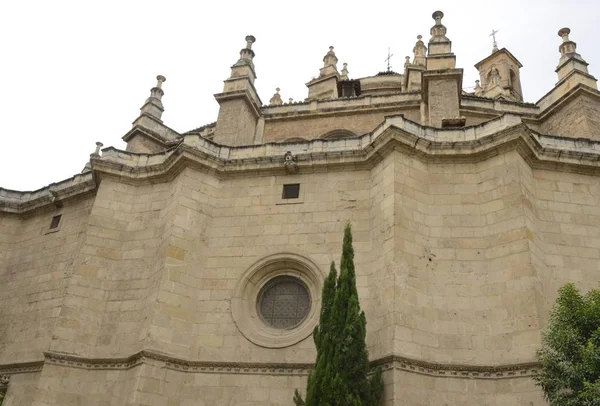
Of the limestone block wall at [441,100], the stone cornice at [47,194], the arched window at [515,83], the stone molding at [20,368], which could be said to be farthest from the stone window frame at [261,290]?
the arched window at [515,83]

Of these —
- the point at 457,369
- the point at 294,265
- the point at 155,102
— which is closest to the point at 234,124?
the point at 155,102

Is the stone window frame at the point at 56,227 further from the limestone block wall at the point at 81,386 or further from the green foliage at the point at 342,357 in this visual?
the green foliage at the point at 342,357

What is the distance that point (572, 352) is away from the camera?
29.5 feet

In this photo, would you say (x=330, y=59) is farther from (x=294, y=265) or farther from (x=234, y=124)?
(x=294, y=265)

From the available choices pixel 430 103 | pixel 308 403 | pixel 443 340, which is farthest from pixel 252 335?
pixel 430 103

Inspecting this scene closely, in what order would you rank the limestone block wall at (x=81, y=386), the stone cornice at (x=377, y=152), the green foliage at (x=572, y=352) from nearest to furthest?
the green foliage at (x=572, y=352) → the limestone block wall at (x=81, y=386) → the stone cornice at (x=377, y=152)

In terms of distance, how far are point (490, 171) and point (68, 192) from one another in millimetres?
12419

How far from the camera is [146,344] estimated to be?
12.0 meters

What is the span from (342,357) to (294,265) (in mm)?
4023

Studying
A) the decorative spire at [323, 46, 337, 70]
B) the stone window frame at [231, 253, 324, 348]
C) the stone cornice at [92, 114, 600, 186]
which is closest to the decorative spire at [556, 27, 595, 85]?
the stone cornice at [92, 114, 600, 186]

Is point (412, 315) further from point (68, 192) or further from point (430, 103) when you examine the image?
point (68, 192)

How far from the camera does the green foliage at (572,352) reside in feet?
27.9

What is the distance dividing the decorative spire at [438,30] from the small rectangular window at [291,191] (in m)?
8.76

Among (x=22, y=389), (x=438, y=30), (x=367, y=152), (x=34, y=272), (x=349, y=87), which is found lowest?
(x=22, y=389)
